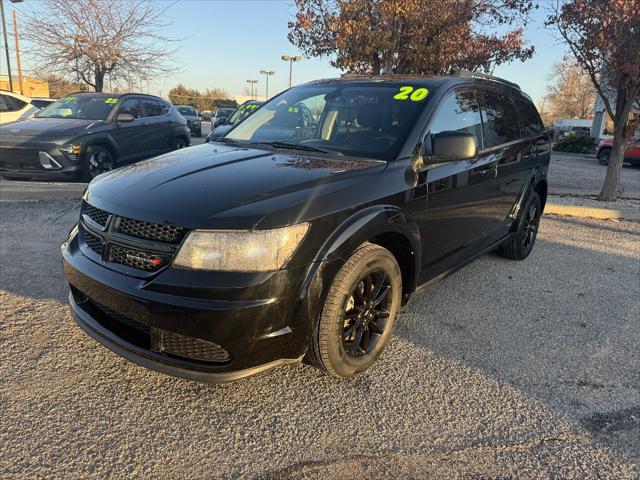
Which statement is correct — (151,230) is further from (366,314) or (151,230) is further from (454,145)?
(454,145)

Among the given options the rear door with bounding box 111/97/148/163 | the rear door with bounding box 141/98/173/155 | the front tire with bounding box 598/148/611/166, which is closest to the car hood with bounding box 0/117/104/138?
the rear door with bounding box 111/97/148/163

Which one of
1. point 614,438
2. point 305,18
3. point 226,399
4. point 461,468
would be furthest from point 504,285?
point 305,18

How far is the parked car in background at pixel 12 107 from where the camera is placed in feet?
37.5

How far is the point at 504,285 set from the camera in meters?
4.48

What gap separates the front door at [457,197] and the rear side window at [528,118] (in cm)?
105

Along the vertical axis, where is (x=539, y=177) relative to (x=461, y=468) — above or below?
above

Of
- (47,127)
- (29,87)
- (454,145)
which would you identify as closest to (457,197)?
(454,145)

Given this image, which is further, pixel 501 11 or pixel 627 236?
pixel 501 11

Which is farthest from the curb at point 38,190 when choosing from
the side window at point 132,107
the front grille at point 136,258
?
the front grille at point 136,258

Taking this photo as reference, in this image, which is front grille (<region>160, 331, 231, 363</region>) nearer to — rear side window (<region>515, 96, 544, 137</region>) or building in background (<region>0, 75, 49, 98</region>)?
rear side window (<region>515, 96, 544, 137</region>)

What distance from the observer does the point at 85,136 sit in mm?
7852

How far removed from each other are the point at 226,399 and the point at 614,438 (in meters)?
2.02

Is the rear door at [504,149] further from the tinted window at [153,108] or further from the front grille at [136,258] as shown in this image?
the tinted window at [153,108]

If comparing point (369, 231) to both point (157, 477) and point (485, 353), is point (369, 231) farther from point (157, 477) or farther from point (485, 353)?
point (157, 477)
